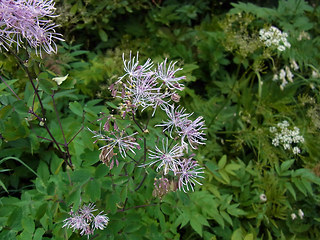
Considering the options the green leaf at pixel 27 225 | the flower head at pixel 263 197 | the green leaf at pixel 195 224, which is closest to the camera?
the green leaf at pixel 27 225

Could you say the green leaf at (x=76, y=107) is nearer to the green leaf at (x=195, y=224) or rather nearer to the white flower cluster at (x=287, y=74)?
the green leaf at (x=195, y=224)

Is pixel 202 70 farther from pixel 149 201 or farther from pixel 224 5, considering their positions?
pixel 149 201

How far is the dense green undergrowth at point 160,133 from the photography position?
114 cm

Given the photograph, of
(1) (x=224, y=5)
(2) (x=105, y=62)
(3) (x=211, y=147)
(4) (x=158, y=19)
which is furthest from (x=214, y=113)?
(1) (x=224, y=5)

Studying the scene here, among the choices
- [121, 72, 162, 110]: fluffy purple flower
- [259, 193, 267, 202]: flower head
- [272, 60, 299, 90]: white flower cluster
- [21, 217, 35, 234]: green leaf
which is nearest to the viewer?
[121, 72, 162, 110]: fluffy purple flower

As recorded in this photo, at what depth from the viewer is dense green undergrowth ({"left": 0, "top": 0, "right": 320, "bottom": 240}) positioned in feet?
3.73

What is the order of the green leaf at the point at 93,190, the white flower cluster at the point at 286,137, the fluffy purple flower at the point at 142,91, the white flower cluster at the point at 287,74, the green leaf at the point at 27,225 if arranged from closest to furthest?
the fluffy purple flower at the point at 142,91 < the green leaf at the point at 93,190 < the green leaf at the point at 27,225 < the white flower cluster at the point at 286,137 < the white flower cluster at the point at 287,74

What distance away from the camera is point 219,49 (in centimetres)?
242

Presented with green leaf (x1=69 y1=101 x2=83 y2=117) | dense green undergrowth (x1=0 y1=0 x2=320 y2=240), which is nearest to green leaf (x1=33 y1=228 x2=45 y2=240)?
dense green undergrowth (x1=0 y1=0 x2=320 y2=240)

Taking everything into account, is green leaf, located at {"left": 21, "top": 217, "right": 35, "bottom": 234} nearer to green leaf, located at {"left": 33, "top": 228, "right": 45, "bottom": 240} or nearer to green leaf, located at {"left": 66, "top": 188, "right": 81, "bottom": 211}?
green leaf, located at {"left": 33, "top": 228, "right": 45, "bottom": 240}

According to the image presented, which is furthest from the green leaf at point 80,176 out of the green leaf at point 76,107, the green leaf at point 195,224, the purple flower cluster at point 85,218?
the green leaf at point 195,224

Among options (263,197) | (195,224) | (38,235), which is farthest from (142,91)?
(263,197)

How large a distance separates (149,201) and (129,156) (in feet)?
1.31

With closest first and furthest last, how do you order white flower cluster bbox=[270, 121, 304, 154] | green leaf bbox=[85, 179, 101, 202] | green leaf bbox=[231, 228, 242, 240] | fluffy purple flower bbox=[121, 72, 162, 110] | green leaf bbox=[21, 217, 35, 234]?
1. fluffy purple flower bbox=[121, 72, 162, 110]
2. green leaf bbox=[85, 179, 101, 202]
3. green leaf bbox=[21, 217, 35, 234]
4. green leaf bbox=[231, 228, 242, 240]
5. white flower cluster bbox=[270, 121, 304, 154]
